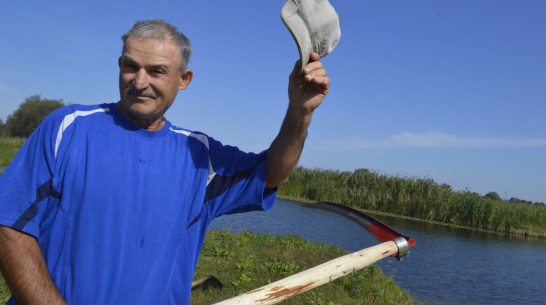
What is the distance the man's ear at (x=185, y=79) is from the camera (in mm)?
1950

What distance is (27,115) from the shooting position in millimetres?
63750

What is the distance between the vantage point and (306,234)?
35.2ft

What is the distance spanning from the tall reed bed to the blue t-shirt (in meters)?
16.9

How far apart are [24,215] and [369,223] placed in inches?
96.2

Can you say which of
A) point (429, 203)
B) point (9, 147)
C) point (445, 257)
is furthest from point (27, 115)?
point (445, 257)

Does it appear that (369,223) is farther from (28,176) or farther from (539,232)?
(539,232)

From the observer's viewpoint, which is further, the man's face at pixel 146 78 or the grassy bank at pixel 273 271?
the grassy bank at pixel 273 271

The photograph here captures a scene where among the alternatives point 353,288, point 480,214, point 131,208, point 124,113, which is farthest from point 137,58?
point 480,214

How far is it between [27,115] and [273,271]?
69621 millimetres

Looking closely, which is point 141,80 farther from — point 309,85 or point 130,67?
point 309,85

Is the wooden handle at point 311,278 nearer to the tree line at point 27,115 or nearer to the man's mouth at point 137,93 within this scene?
the man's mouth at point 137,93

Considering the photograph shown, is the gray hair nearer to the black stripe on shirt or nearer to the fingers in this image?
the fingers

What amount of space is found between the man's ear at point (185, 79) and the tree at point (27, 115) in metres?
67.4

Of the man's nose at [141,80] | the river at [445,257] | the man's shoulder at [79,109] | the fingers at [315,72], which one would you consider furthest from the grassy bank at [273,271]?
the fingers at [315,72]
